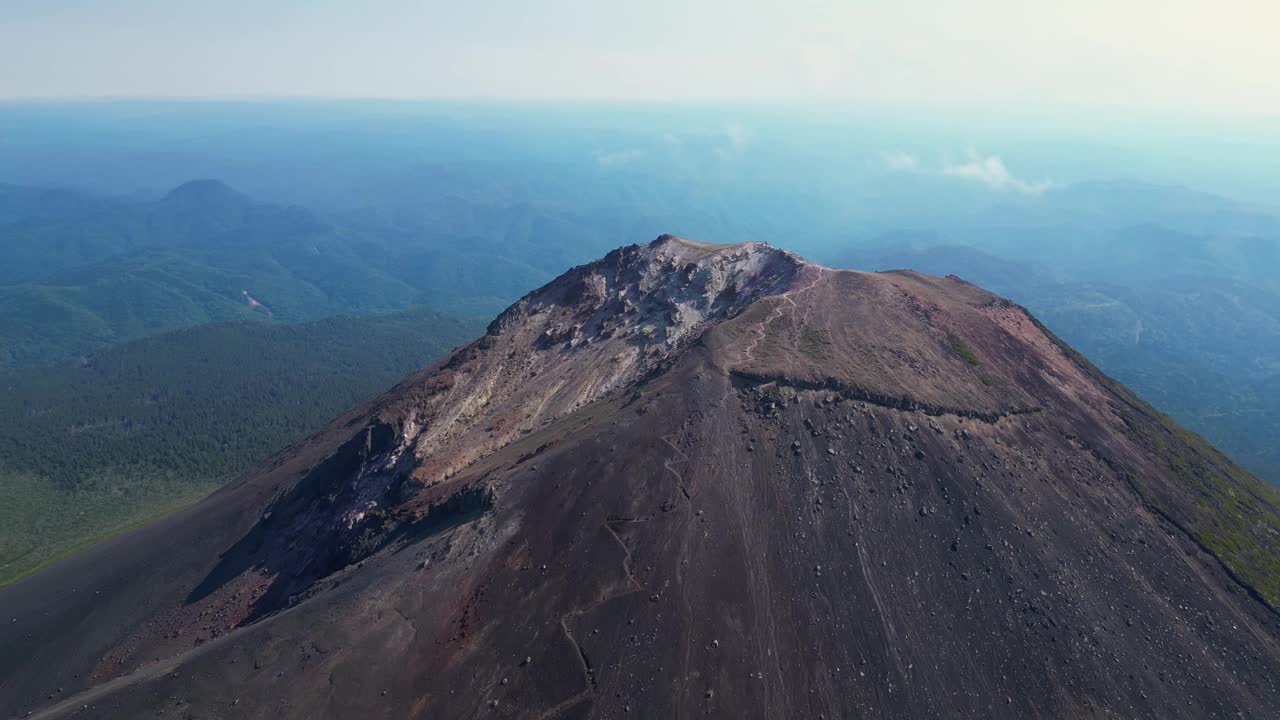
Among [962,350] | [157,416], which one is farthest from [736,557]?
[157,416]

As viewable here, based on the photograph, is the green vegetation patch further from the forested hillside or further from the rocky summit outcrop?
the forested hillside

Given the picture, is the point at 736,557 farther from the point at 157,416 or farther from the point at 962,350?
the point at 157,416

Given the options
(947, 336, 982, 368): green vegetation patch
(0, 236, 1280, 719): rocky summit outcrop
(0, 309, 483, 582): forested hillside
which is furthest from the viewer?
(0, 309, 483, 582): forested hillside

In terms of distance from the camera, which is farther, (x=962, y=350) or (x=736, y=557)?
(x=962, y=350)

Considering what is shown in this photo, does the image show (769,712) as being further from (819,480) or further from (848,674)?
(819,480)

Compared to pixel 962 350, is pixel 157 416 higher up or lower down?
lower down

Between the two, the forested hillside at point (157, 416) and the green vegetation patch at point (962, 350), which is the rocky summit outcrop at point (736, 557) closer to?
the green vegetation patch at point (962, 350)

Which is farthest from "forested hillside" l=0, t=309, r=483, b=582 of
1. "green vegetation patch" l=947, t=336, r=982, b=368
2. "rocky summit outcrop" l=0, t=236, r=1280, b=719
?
"green vegetation patch" l=947, t=336, r=982, b=368

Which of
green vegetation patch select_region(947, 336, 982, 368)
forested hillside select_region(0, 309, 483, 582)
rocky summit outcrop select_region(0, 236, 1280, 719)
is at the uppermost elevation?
green vegetation patch select_region(947, 336, 982, 368)

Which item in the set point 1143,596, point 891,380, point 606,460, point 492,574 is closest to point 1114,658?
point 1143,596
